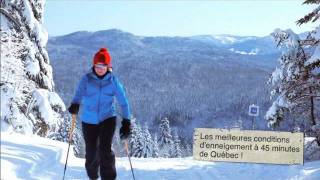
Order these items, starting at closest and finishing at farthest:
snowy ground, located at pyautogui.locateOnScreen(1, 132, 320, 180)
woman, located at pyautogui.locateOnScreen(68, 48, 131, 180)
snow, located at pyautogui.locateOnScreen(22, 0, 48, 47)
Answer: woman, located at pyautogui.locateOnScreen(68, 48, 131, 180), snowy ground, located at pyautogui.locateOnScreen(1, 132, 320, 180), snow, located at pyautogui.locateOnScreen(22, 0, 48, 47)

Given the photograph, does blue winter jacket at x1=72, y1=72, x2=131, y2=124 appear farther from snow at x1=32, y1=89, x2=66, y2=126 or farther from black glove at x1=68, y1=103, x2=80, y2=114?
snow at x1=32, y1=89, x2=66, y2=126

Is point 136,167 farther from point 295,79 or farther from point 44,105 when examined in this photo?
point 295,79

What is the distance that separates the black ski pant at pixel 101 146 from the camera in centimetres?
861

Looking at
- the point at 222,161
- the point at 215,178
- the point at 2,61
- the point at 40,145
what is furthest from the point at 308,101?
the point at 2,61

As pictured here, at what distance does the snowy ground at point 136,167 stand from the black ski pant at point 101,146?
1.51 m

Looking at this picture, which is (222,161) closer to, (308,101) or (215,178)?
(215,178)

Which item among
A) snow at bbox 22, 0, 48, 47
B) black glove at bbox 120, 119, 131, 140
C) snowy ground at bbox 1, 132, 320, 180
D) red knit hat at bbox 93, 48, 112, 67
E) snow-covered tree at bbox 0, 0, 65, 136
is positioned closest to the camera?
red knit hat at bbox 93, 48, 112, 67

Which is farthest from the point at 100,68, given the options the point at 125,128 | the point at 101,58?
the point at 125,128

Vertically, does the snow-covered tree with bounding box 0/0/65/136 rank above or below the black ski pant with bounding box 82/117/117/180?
above

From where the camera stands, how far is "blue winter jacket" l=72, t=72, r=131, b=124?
845cm

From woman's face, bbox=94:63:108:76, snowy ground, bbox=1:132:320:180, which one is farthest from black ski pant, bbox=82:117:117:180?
snowy ground, bbox=1:132:320:180

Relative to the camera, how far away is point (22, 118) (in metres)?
15.6

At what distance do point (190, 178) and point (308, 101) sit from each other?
708 centimetres

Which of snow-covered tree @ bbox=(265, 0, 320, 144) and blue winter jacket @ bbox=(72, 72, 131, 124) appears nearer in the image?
blue winter jacket @ bbox=(72, 72, 131, 124)
